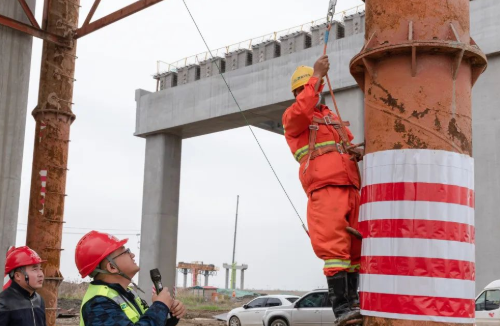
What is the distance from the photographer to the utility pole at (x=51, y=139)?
10.4 metres

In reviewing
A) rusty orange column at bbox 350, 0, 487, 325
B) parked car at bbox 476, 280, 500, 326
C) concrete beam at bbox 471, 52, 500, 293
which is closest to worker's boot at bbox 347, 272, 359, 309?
rusty orange column at bbox 350, 0, 487, 325

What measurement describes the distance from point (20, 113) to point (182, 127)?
1375cm

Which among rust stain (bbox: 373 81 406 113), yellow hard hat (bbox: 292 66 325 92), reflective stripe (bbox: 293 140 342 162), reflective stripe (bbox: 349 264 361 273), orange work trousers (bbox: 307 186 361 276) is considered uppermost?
yellow hard hat (bbox: 292 66 325 92)

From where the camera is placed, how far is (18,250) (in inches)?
233

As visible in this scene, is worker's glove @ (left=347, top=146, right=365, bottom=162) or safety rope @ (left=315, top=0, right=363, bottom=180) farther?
worker's glove @ (left=347, top=146, right=365, bottom=162)

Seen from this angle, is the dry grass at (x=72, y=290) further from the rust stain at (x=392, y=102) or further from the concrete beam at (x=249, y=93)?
the rust stain at (x=392, y=102)

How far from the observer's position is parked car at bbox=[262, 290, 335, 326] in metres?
17.9

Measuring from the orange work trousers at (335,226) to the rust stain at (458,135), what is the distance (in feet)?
2.87

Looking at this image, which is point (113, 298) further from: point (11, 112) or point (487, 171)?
point (487, 171)

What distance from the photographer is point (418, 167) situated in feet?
10.1

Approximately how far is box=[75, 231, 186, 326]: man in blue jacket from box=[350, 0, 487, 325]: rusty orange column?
3.39 ft

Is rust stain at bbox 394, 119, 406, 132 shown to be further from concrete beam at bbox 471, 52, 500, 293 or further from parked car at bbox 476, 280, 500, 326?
concrete beam at bbox 471, 52, 500, 293

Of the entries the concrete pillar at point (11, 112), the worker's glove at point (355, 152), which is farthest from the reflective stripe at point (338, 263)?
the concrete pillar at point (11, 112)

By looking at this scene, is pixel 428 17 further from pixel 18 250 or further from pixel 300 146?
pixel 18 250
